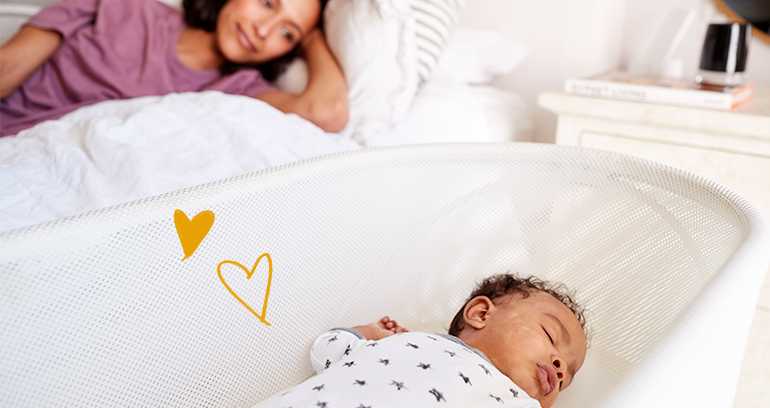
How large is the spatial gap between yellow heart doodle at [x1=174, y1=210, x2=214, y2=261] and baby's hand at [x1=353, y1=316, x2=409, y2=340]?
0.80ft

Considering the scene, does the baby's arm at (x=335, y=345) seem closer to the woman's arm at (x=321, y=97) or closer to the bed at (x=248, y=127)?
the bed at (x=248, y=127)

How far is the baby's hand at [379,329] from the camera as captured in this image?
2.14 ft

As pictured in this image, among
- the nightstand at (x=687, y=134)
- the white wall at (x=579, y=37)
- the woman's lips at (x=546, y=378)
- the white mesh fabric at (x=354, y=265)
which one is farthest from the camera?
the white wall at (x=579, y=37)

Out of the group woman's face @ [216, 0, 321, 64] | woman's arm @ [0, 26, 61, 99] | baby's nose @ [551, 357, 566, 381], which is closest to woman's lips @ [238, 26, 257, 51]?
woman's face @ [216, 0, 321, 64]

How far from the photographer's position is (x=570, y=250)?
726 millimetres

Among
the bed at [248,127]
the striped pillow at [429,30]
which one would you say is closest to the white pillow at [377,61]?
the bed at [248,127]

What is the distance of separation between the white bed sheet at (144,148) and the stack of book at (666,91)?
33cm

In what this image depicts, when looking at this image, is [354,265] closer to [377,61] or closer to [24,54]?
[377,61]

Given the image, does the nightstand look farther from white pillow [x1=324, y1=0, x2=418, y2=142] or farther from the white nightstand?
white pillow [x1=324, y1=0, x2=418, y2=142]

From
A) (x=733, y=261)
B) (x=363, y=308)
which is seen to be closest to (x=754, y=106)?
(x=733, y=261)

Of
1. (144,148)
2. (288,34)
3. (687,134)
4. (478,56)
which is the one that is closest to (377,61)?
(288,34)

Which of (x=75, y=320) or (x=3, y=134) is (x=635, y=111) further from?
(x=3, y=134)

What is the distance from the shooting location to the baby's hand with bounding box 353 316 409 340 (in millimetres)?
652

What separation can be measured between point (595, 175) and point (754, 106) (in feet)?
Result: 1.65
